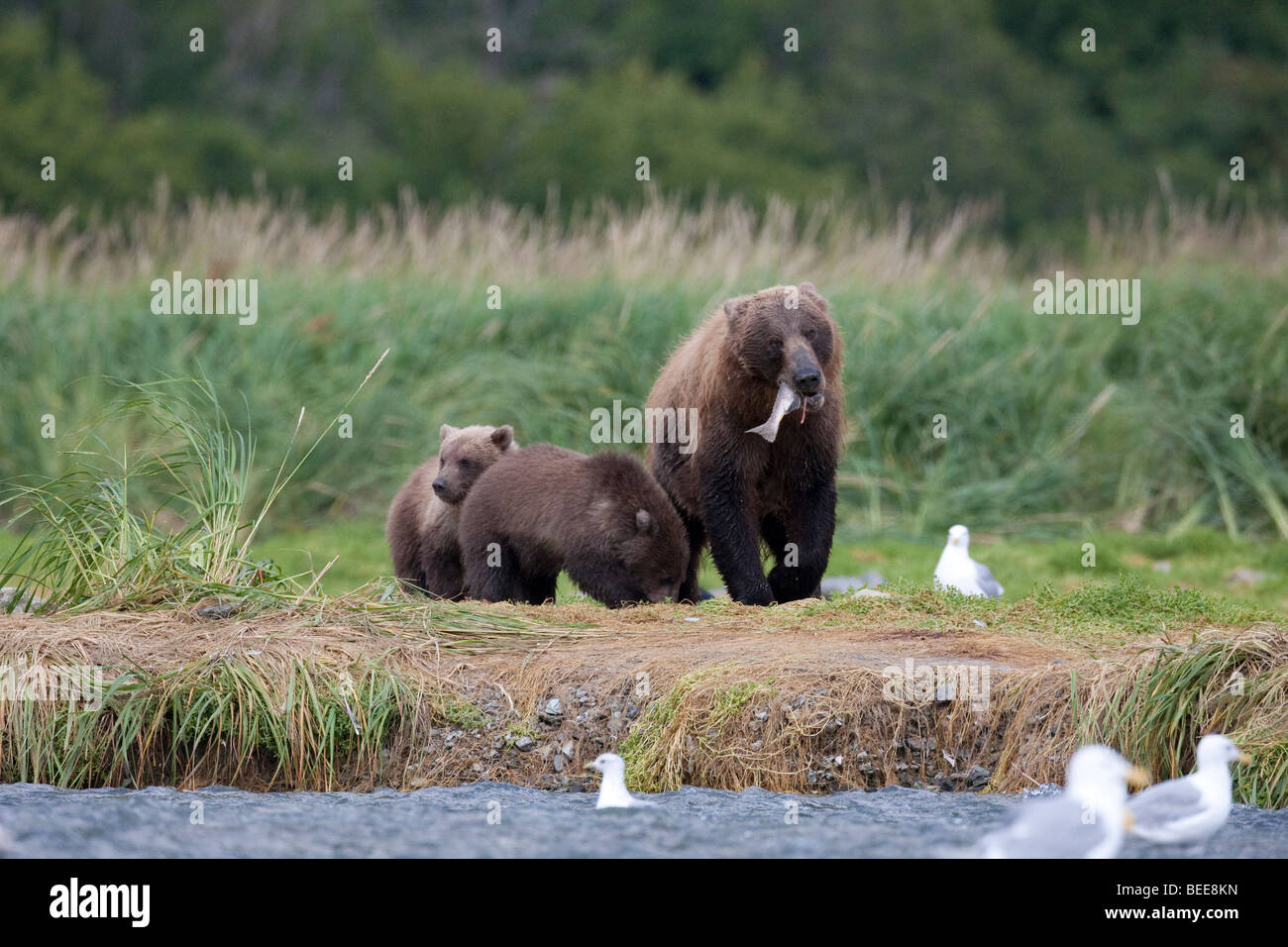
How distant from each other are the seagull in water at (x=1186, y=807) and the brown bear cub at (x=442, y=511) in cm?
511

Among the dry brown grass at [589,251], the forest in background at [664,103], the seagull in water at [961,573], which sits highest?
the forest in background at [664,103]


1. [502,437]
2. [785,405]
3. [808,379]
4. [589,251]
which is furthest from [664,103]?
[808,379]

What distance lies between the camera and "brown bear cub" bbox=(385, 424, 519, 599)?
Result: 1001cm

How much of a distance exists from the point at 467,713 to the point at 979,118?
3224 centimetres

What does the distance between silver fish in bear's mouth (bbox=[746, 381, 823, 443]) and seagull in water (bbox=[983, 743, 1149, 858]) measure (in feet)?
11.9

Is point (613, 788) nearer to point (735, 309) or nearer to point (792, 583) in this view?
point (792, 583)

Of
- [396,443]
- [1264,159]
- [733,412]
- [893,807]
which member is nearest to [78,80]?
[396,443]

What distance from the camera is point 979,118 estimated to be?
37375mm

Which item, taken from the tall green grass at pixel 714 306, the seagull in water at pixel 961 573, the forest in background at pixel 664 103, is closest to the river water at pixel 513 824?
the seagull in water at pixel 961 573

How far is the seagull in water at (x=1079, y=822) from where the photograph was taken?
5.12 metres

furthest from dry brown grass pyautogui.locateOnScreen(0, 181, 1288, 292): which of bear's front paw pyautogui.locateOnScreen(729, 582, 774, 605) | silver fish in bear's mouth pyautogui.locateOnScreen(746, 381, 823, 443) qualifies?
silver fish in bear's mouth pyautogui.locateOnScreen(746, 381, 823, 443)

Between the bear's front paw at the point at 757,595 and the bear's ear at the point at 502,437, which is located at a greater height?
the bear's ear at the point at 502,437

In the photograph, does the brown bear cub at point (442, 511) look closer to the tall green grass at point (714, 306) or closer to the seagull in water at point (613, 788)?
the seagull in water at point (613, 788)
